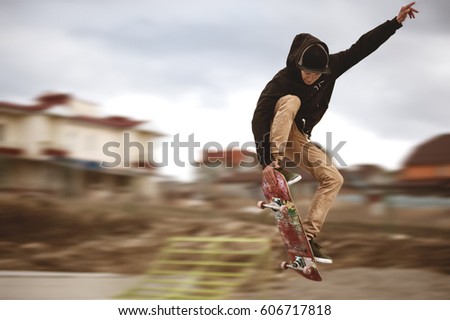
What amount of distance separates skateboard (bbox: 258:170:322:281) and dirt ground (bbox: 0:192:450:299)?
2.08 meters

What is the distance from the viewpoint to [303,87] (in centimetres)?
356

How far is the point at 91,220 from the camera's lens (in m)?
7.00

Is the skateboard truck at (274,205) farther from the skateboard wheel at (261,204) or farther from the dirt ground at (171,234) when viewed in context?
the dirt ground at (171,234)

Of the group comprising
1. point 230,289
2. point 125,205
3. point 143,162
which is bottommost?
point 230,289

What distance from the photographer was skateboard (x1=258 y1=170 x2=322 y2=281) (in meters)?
3.44

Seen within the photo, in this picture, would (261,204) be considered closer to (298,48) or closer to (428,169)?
(298,48)

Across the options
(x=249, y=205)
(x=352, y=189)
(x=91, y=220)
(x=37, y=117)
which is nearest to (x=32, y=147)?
(x=37, y=117)

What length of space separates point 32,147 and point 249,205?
2743 millimetres

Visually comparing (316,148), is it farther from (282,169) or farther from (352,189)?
(352,189)

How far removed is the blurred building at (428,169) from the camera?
243 inches

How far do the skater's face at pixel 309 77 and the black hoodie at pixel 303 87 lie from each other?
2 cm

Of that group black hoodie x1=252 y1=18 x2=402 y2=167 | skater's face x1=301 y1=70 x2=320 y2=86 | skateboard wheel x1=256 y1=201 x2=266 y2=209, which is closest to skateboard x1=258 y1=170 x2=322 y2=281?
skateboard wheel x1=256 y1=201 x2=266 y2=209

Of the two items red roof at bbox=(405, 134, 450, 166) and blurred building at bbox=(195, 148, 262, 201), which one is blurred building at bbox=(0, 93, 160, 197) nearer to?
blurred building at bbox=(195, 148, 262, 201)

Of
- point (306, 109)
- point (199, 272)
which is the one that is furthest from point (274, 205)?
point (199, 272)
